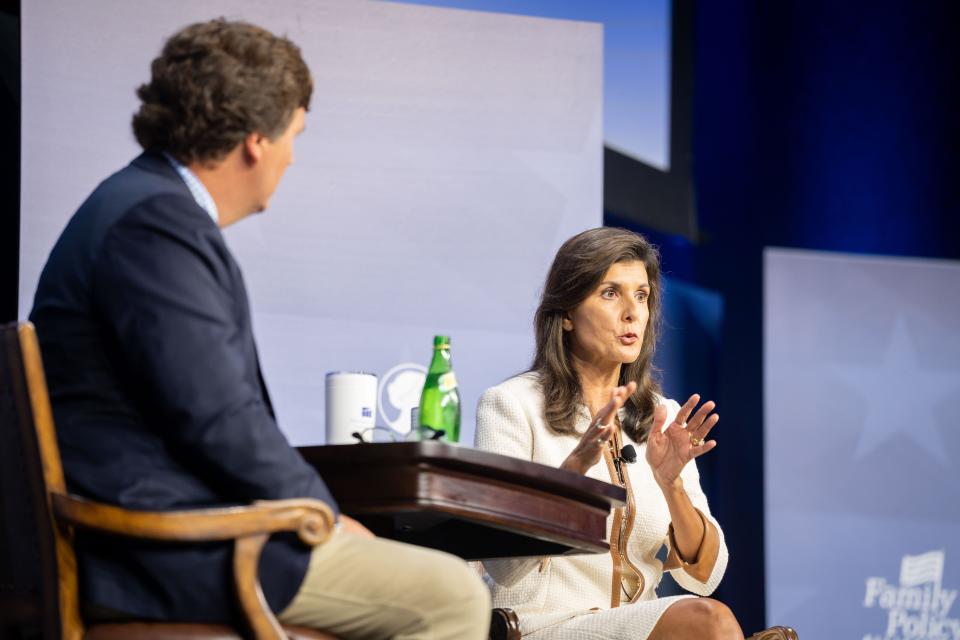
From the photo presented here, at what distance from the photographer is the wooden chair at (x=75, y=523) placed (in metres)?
1.64

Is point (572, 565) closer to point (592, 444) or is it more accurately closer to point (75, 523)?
point (592, 444)

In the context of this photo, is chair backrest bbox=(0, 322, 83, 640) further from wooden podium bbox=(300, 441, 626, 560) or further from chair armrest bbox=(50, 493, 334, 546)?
wooden podium bbox=(300, 441, 626, 560)

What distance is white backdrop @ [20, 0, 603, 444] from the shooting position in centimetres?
397

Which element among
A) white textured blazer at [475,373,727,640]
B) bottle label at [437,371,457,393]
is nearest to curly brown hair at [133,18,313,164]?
bottle label at [437,371,457,393]

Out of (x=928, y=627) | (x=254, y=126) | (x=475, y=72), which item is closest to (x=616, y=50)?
(x=475, y=72)

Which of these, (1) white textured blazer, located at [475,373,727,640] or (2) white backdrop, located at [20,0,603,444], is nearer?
(1) white textured blazer, located at [475,373,727,640]

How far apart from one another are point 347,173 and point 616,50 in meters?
1.69

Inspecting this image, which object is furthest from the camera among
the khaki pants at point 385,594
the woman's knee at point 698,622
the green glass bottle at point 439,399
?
the green glass bottle at point 439,399

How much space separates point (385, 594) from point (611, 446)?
148cm

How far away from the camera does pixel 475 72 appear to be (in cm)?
436

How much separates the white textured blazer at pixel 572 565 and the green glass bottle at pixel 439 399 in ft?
0.72

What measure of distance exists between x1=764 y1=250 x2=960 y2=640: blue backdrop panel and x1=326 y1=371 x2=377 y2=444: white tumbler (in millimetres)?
2989

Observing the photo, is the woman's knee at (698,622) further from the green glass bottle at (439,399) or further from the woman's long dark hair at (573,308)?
the woman's long dark hair at (573,308)

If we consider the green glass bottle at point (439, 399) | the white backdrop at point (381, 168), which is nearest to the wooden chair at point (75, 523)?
the green glass bottle at point (439, 399)
